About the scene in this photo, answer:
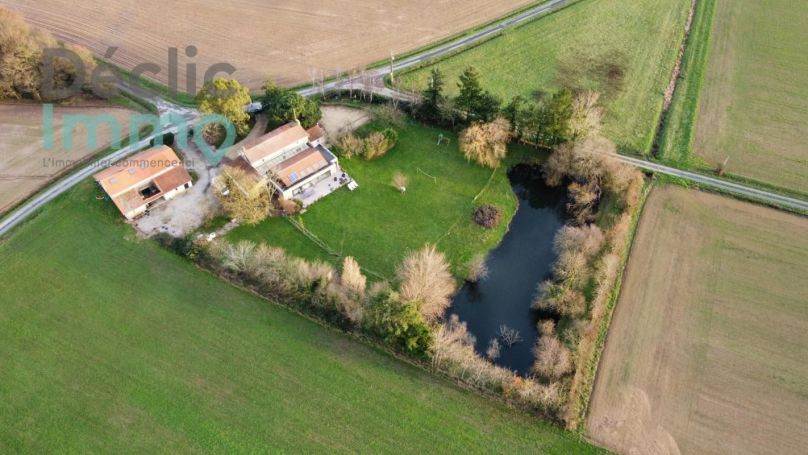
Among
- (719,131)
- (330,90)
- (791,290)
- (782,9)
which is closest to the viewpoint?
(791,290)

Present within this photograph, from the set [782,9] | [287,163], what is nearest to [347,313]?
[287,163]

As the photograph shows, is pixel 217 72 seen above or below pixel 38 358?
above

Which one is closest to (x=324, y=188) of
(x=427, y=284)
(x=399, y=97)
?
(x=399, y=97)

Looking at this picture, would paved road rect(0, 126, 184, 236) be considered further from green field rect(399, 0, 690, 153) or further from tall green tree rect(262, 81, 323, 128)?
green field rect(399, 0, 690, 153)

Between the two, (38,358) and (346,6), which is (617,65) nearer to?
(346,6)

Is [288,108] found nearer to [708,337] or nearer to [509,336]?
[509,336]

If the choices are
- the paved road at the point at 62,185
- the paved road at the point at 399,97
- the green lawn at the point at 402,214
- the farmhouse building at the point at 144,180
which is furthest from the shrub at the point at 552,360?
the paved road at the point at 62,185

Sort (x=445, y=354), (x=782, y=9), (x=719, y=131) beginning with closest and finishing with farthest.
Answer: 1. (x=445, y=354)
2. (x=719, y=131)
3. (x=782, y=9)
